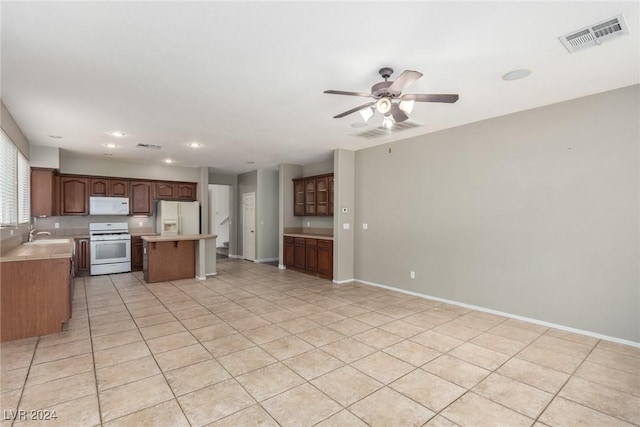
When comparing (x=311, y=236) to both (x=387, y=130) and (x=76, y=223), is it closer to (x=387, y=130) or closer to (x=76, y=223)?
(x=387, y=130)

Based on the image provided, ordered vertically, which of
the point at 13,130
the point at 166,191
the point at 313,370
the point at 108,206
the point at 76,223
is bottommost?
the point at 313,370

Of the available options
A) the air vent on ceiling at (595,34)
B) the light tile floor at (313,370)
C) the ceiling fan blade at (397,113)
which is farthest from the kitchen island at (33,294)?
the air vent on ceiling at (595,34)

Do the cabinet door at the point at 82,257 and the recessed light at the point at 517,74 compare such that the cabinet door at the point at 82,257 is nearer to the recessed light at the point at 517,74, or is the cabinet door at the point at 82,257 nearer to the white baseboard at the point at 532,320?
the white baseboard at the point at 532,320

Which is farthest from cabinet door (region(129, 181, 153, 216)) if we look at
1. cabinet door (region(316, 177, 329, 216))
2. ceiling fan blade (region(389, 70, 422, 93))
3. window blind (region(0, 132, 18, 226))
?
ceiling fan blade (region(389, 70, 422, 93))

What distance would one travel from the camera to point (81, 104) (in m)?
3.71

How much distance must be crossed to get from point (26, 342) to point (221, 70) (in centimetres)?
355

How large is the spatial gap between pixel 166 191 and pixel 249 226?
7.98 ft

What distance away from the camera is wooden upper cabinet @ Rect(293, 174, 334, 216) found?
6877mm

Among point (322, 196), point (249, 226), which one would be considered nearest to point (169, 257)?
point (249, 226)

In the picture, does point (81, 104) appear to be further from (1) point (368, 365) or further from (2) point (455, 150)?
(2) point (455, 150)

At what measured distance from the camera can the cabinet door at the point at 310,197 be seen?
740cm

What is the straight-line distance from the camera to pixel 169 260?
632 cm

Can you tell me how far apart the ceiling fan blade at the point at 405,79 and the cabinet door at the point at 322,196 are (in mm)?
4381

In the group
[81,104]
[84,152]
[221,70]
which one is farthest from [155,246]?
[221,70]
